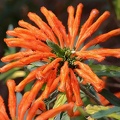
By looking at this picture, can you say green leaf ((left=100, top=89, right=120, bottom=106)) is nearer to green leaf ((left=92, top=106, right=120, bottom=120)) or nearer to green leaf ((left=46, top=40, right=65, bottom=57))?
green leaf ((left=92, top=106, right=120, bottom=120))

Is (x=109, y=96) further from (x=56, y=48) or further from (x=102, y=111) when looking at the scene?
(x=56, y=48)

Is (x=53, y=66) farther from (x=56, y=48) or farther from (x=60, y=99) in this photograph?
(x=60, y=99)

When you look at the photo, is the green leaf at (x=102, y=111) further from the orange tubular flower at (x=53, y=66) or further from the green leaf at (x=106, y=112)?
the orange tubular flower at (x=53, y=66)

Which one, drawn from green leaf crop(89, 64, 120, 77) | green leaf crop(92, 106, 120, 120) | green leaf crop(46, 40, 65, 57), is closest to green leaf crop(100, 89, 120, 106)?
green leaf crop(92, 106, 120, 120)

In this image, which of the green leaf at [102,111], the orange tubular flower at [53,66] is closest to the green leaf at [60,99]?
the orange tubular flower at [53,66]

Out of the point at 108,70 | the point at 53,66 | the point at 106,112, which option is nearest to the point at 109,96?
the point at 106,112

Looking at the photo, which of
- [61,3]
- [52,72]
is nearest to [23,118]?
[52,72]

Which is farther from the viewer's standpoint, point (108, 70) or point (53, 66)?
point (108, 70)

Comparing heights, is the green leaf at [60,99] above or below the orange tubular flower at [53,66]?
below

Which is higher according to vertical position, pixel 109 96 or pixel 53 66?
pixel 53 66

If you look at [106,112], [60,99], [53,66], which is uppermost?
[53,66]

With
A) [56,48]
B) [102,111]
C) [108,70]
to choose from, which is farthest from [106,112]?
[56,48]
